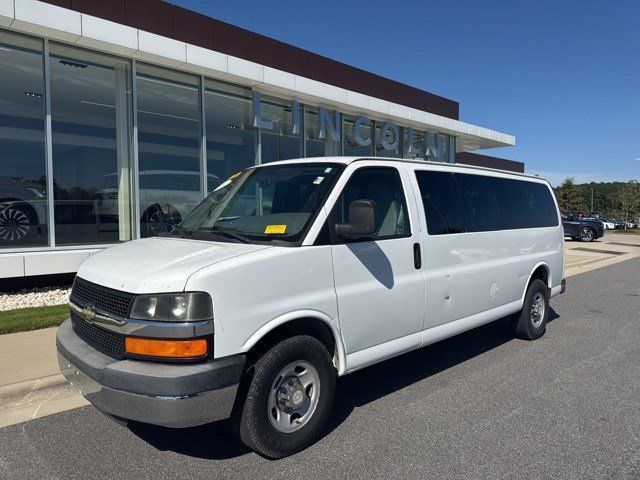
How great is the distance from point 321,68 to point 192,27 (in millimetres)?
4968

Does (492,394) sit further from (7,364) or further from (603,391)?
(7,364)

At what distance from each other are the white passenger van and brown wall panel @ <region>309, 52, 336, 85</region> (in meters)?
11.6

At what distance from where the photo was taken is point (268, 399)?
3141 millimetres

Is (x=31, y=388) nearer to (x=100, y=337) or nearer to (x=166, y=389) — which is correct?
(x=100, y=337)

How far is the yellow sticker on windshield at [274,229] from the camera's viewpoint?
11.5 feet

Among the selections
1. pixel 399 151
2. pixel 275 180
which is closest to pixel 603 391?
pixel 275 180

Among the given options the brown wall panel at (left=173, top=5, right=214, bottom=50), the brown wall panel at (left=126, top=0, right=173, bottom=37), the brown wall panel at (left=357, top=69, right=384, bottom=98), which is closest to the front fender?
the brown wall panel at (left=126, top=0, right=173, bottom=37)

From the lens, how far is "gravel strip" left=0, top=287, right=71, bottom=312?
24.6 ft

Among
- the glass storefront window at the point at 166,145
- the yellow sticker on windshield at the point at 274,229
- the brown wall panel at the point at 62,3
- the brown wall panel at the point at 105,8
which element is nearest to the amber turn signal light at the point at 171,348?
the yellow sticker on windshield at the point at 274,229

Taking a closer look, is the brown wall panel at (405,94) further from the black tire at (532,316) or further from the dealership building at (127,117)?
the black tire at (532,316)

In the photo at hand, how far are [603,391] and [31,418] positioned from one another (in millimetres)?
4963

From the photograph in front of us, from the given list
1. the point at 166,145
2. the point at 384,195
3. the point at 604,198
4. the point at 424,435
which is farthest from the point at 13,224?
the point at 604,198

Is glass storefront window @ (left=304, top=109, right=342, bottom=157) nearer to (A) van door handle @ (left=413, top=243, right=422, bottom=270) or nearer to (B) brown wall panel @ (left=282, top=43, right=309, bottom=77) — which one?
(B) brown wall panel @ (left=282, top=43, right=309, bottom=77)

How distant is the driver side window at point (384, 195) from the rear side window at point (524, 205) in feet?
6.15
